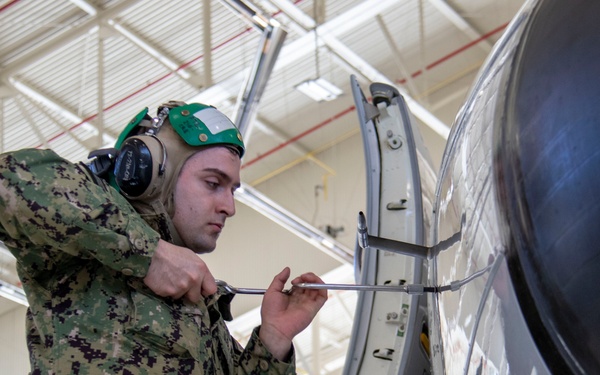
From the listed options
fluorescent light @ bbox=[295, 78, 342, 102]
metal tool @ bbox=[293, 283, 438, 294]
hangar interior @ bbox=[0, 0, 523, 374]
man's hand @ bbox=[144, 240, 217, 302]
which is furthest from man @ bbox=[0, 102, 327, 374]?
fluorescent light @ bbox=[295, 78, 342, 102]

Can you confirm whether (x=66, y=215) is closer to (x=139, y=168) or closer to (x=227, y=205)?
(x=139, y=168)

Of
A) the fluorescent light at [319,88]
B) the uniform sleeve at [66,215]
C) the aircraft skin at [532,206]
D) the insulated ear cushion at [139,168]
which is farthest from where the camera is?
the fluorescent light at [319,88]

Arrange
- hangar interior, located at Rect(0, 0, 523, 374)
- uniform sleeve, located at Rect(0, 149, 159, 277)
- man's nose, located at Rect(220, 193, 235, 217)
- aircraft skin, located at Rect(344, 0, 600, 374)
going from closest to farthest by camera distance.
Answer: aircraft skin, located at Rect(344, 0, 600, 374), uniform sleeve, located at Rect(0, 149, 159, 277), man's nose, located at Rect(220, 193, 235, 217), hangar interior, located at Rect(0, 0, 523, 374)

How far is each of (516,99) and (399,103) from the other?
1.55 meters

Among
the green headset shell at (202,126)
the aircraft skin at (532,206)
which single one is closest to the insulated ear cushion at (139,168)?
the green headset shell at (202,126)

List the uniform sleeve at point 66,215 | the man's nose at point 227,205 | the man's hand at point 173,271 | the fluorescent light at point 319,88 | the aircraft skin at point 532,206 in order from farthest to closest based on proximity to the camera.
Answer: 1. the fluorescent light at point 319,88
2. the man's nose at point 227,205
3. the man's hand at point 173,271
4. the uniform sleeve at point 66,215
5. the aircraft skin at point 532,206

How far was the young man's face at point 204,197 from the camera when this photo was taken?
257cm

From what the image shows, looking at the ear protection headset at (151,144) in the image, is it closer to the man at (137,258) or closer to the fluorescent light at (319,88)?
the man at (137,258)

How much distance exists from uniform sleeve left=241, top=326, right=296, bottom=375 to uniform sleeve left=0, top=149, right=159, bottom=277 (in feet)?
1.58

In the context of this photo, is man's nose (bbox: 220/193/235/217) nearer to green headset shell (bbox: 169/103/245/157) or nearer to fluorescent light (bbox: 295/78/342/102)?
green headset shell (bbox: 169/103/245/157)

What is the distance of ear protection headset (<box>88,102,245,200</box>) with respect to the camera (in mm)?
2502

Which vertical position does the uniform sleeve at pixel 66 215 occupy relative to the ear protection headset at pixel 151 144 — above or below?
below

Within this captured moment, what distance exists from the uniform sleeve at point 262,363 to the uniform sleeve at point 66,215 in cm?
48

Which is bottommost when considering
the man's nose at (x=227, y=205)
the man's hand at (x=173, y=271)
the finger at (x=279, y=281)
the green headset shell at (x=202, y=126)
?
the man's hand at (x=173, y=271)
